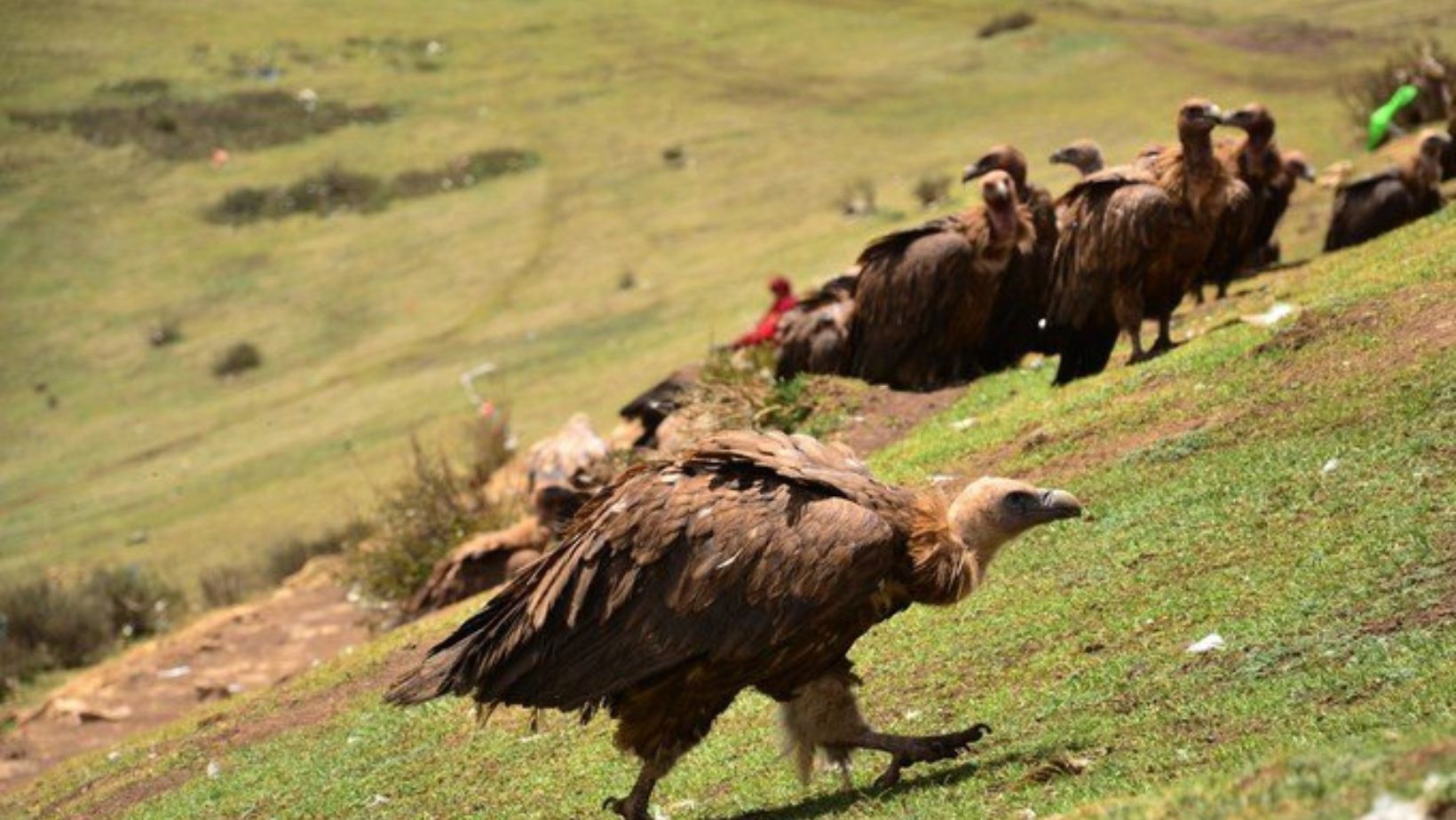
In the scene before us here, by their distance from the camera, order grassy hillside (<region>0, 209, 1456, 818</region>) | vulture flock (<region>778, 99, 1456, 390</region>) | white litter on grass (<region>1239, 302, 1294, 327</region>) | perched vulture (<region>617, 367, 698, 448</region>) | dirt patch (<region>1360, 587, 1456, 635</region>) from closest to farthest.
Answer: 1. grassy hillside (<region>0, 209, 1456, 818</region>)
2. dirt patch (<region>1360, 587, 1456, 635</region>)
3. white litter on grass (<region>1239, 302, 1294, 327</region>)
4. vulture flock (<region>778, 99, 1456, 390</region>)
5. perched vulture (<region>617, 367, 698, 448</region>)

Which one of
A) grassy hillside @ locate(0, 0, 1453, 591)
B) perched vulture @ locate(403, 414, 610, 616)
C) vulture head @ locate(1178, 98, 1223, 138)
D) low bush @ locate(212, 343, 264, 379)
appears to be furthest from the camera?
low bush @ locate(212, 343, 264, 379)

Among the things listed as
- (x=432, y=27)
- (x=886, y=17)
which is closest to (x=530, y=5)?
(x=432, y=27)

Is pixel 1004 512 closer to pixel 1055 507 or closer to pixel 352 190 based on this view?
pixel 1055 507

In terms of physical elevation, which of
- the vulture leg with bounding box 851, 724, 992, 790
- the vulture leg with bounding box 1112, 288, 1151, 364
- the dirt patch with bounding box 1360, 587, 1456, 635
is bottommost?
the vulture leg with bounding box 1112, 288, 1151, 364

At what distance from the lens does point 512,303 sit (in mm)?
36188

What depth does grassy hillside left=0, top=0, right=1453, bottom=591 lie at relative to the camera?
98.6 feet

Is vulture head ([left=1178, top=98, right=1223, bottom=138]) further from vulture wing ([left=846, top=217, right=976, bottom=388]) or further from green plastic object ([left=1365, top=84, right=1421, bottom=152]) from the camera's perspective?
green plastic object ([left=1365, top=84, right=1421, bottom=152])

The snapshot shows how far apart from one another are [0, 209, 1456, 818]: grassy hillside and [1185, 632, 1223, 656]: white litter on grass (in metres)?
0.07

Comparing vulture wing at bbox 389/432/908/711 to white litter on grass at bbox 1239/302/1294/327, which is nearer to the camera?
vulture wing at bbox 389/432/908/711

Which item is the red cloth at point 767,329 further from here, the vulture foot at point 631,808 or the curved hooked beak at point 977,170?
the vulture foot at point 631,808

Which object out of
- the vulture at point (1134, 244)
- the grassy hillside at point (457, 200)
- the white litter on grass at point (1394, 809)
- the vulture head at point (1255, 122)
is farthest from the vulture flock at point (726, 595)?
the grassy hillside at point (457, 200)

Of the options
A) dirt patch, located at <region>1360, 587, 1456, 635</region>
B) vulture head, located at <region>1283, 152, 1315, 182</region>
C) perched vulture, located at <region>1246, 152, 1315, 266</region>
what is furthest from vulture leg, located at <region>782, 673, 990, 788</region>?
vulture head, located at <region>1283, 152, 1315, 182</region>

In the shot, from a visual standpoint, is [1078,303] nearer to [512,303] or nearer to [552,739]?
[552,739]

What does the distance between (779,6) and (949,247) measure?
138 feet
